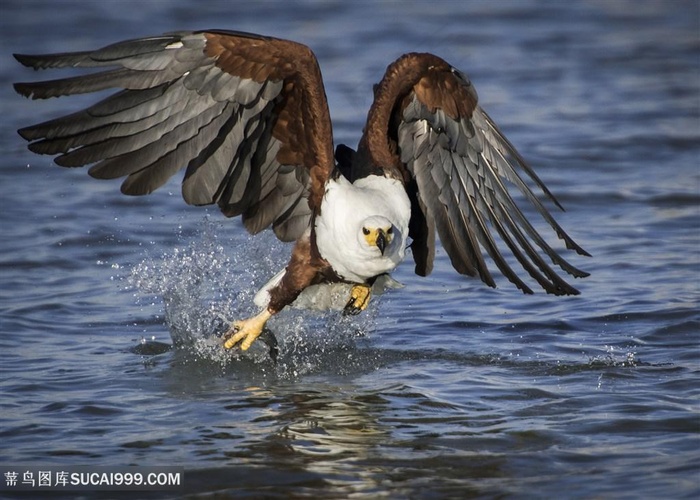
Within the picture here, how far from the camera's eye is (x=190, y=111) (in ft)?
19.4

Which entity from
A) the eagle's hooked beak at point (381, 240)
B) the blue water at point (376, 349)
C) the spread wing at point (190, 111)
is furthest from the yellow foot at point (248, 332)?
the eagle's hooked beak at point (381, 240)

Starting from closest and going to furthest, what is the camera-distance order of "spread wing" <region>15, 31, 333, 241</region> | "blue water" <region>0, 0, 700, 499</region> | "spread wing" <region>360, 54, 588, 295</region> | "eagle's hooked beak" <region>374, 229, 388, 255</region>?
"blue water" <region>0, 0, 700, 499</region>
"spread wing" <region>15, 31, 333, 241</region>
"eagle's hooked beak" <region>374, 229, 388, 255</region>
"spread wing" <region>360, 54, 588, 295</region>

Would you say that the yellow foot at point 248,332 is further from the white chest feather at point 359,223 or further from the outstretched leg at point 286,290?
the white chest feather at point 359,223

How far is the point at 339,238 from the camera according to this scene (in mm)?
6117

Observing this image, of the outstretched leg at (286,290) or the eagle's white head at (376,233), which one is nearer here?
the eagle's white head at (376,233)

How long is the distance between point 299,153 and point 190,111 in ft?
2.17

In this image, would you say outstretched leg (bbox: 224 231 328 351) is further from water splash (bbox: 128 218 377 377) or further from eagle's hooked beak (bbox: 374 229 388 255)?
eagle's hooked beak (bbox: 374 229 388 255)

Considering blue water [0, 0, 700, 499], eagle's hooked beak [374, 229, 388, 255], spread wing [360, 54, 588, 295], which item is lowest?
blue water [0, 0, 700, 499]

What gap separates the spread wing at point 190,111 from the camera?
573 centimetres

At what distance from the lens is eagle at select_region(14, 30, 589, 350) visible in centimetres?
578

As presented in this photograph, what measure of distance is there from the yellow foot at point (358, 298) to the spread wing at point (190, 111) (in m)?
0.70

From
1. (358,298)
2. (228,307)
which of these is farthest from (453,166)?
(228,307)

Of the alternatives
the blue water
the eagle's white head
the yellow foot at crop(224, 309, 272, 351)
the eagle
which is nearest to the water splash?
the blue water

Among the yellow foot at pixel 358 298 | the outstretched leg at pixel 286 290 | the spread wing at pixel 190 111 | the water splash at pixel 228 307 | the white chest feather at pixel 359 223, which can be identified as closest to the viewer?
the spread wing at pixel 190 111
